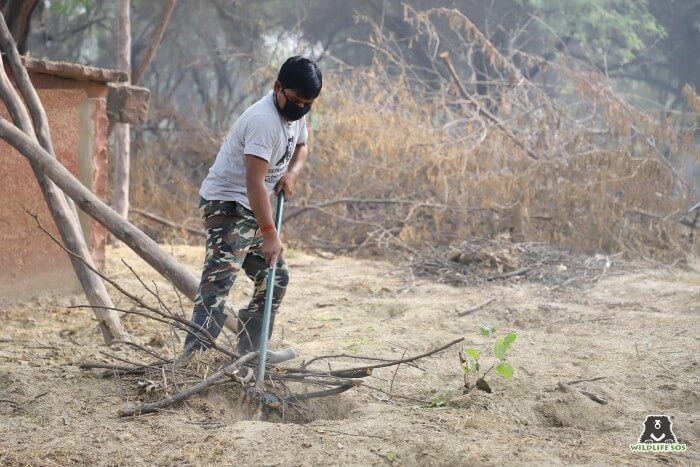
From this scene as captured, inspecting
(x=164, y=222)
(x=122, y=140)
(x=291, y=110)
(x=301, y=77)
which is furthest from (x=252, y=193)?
(x=164, y=222)

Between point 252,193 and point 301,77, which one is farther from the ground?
point 301,77

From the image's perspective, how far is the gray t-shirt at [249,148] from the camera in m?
3.41

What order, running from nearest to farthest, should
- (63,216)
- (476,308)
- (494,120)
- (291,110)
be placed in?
(291,110)
(63,216)
(476,308)
(494,120)

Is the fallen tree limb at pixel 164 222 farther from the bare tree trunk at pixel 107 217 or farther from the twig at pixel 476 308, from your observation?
the bare tree trunk at pixel 107 217

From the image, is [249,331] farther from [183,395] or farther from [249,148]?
[249,148]

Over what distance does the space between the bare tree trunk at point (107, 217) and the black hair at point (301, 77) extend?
1109mm

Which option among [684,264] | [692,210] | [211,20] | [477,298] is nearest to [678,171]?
[692,210]

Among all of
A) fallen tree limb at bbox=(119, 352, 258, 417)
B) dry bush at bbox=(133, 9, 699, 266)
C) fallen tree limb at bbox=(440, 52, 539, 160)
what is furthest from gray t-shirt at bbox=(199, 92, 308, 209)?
fallen tree limb at bbox=(440, 52, 539, 160)

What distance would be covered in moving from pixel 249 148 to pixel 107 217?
1.09 metres

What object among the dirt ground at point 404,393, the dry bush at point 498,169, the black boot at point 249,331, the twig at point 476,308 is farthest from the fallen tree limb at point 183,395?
the dry bush at point 498,169

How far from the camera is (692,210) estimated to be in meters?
8.03

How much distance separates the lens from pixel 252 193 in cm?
338

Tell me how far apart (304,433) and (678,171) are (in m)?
6.75

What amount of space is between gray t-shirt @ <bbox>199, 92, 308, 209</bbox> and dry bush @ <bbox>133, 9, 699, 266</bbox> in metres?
4.38
